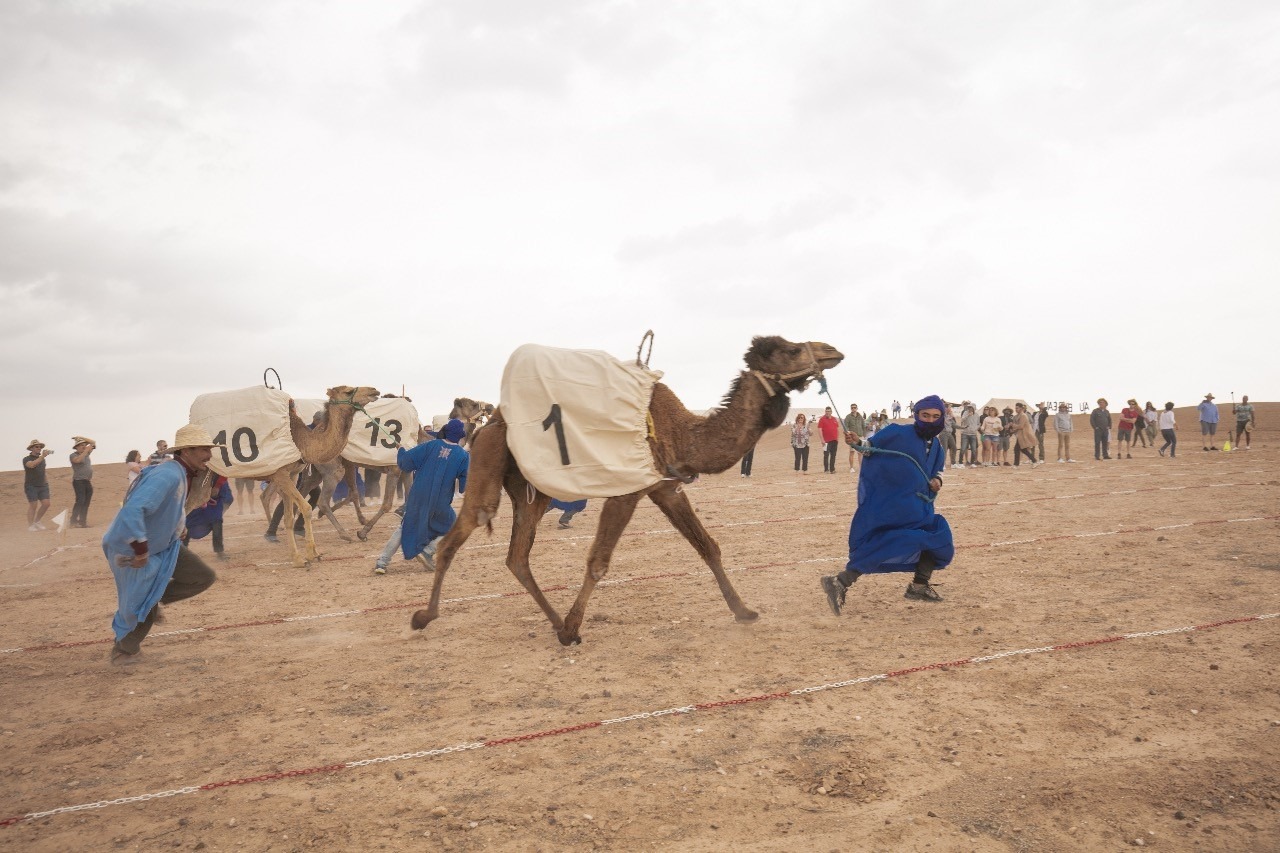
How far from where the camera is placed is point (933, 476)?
727 cm

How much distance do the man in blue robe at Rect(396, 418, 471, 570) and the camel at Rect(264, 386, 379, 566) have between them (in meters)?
2.46

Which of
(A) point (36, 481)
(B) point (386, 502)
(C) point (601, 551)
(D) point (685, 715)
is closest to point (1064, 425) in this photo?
(B) point (386, 502)

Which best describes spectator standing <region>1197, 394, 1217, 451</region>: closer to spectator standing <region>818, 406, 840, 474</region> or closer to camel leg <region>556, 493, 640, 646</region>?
spectator standing <region>818, 406, 840, 474</region>

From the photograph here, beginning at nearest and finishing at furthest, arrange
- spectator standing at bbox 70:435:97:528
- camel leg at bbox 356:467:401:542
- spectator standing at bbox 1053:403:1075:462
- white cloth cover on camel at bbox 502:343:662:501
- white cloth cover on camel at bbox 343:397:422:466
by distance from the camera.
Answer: white cloth cover on camel at bbox 502:343:662:501
camel leg at bbox 356:467:401:542
white cloth cover on camel at bbox 343:397:422:466
spectator standing at bbox 70:435:97:528
spectator standing at bbox 1053:403:1075:462

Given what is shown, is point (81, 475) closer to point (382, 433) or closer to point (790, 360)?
point (382, 433)

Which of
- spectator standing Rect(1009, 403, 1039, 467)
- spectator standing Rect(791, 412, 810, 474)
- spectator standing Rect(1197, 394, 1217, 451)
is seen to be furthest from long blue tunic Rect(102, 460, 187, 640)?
spectator standing Rect(1197, 394, 1217, 451)

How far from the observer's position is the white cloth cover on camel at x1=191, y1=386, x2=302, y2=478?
10.7m

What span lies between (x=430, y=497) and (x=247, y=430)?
10.4 ft

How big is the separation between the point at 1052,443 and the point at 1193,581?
3187cm

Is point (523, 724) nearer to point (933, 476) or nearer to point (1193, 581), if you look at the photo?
point (933, 476)

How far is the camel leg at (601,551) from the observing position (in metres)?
6.35

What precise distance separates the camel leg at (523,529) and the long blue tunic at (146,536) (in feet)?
8.70

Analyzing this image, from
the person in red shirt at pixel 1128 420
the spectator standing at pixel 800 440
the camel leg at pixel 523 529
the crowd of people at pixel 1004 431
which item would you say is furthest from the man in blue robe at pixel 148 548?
the person in red shirt at pixel 1128 420

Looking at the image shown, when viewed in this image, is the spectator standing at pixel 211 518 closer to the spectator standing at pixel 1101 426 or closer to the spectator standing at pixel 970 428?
the spectator standing at pixel 970 428
